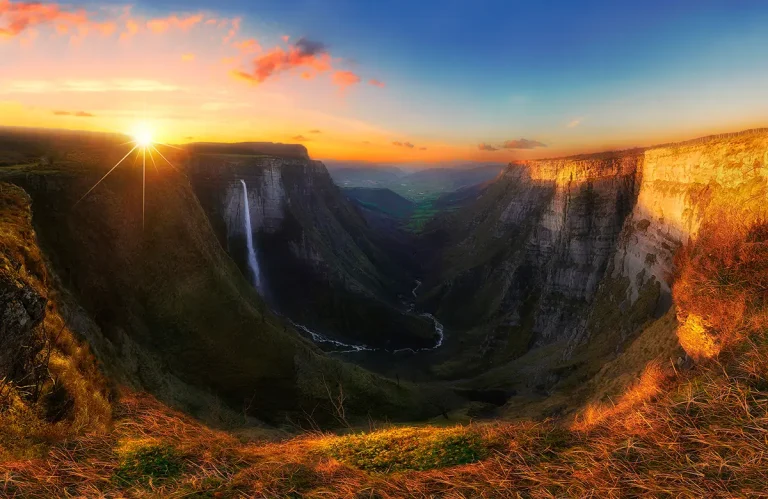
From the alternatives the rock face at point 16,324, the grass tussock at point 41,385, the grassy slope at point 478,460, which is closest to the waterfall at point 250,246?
the grass tussock at point 41,385

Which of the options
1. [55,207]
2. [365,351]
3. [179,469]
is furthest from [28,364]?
[365,351]

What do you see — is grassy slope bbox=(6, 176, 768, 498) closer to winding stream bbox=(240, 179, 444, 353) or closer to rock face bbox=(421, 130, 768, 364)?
rock face bbox=(421, 130, 768, 364)

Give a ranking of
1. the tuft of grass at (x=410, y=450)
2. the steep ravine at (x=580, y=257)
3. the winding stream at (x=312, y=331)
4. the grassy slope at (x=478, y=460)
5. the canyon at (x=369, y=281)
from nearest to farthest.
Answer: the grassy slope at (x=478, y=460) → the tuft of grass at (x=410, y=450) → the canyon at (x=369, y=281) → the steep ravine at (x=580, y=257) → the winding stream at (x=312, y=331)

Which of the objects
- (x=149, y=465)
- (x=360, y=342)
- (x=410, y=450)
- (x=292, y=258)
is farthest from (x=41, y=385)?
(x=292, y=258)

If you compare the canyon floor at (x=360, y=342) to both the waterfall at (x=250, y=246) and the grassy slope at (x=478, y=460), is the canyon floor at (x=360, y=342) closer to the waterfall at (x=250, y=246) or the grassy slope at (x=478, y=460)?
the grassy slope at (x=478, y=460)

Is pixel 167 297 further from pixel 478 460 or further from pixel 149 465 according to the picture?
pixel 478 460

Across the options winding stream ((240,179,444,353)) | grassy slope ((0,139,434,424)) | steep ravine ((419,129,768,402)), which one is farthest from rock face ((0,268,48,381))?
winding stream ((240,179,444,353))

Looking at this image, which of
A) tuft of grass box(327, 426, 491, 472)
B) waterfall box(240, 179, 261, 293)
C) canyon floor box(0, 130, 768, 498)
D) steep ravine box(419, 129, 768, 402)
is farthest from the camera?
waterfall box(240, 179, 261, 293)
